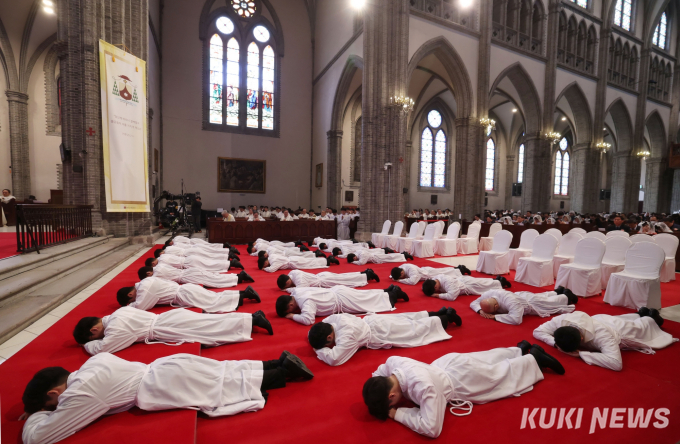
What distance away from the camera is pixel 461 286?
4.89 metres

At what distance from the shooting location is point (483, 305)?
13.1 feet

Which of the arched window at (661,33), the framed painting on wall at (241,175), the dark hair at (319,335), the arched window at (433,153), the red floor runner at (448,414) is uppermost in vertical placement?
the arched window at (661,33)

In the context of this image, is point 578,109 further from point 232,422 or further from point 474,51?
point 232,422

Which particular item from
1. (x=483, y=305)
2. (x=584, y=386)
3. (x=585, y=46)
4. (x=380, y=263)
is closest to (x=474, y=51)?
(x=585, y=46)

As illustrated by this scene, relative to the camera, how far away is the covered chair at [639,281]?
4340 millimetres

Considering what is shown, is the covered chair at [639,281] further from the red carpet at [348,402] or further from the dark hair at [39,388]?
the dark hair at [39,388]

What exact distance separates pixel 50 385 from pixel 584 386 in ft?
11.9

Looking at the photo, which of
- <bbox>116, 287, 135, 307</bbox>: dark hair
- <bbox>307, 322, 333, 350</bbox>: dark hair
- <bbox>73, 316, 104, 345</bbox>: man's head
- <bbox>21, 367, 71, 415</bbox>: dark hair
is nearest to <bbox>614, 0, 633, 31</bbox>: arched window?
<bbox>307, 322, 333, 350</bbox>: dark hair

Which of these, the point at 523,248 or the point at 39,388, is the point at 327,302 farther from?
the point at 523,248

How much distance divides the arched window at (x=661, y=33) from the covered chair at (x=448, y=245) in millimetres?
23562

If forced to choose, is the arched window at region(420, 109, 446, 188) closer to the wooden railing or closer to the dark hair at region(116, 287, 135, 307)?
the wooden railing

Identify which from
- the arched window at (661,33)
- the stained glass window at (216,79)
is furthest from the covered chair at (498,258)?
the arched window at (661,33)

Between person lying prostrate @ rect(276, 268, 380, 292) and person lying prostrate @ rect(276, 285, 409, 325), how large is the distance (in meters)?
0.62

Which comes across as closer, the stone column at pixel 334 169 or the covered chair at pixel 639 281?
the covered chair at pixel 639 281
